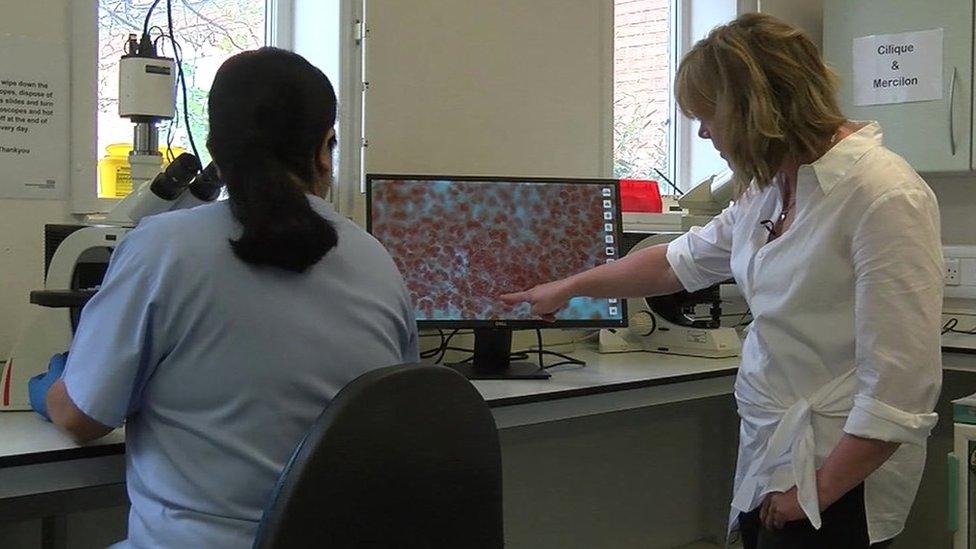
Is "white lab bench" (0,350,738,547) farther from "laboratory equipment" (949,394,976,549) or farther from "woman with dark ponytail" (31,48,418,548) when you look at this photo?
"laboratory equipment" (949,394,976,549)

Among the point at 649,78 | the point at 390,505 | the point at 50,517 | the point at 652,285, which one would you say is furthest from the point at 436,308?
the point at 649,78

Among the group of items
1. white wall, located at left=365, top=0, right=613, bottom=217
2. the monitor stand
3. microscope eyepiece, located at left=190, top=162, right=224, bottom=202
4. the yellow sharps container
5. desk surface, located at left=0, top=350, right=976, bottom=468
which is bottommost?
desk surface, located at left=0, top=350, right=976, bottom=468

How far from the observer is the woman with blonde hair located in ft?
4.21

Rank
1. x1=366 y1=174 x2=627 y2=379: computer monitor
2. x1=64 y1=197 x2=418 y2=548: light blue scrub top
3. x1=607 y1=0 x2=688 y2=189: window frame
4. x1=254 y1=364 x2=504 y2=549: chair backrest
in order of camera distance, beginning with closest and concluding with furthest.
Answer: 1. x1=254 y1=364 x2=504 y2=549: chair backrest
2. x1=64 y1=197 x2=418 y2=548: light blue scrub top
3. x1=366 y1=174 x2=627 y2=379: computer monitor
4. x1=607 y1=0 x2=688 y2=189: window frame

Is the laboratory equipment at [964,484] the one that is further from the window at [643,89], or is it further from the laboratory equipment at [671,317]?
the window at [643,89]

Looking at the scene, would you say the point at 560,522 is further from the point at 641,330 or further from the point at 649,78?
the point at 649,78

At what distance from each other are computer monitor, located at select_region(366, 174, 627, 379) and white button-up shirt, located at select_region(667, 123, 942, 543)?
2.18 ft

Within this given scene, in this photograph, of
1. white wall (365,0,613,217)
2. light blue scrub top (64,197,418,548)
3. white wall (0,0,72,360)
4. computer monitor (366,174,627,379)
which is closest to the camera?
light blue scrub top (64,197,418,548)

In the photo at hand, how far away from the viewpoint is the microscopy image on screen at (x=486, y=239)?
211 centimetres

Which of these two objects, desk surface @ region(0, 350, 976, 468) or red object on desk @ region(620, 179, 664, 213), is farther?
red object on desk @ region(620, 179, 664, 213)

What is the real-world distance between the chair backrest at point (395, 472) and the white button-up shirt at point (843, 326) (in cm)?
52

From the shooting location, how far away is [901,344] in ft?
4.17

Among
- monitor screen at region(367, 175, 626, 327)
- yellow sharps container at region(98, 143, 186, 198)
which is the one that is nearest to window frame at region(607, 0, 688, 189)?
monitor screen at region(367, 175, 626, 327)

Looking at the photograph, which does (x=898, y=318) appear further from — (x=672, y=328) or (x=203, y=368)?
(x=672, y=328)
